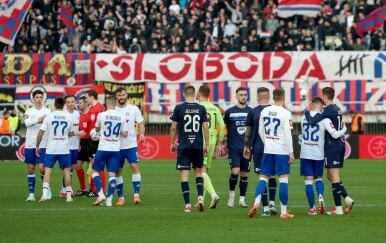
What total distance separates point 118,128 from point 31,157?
342cm

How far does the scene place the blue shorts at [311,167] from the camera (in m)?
20.8

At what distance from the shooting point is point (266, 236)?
17.4 meters

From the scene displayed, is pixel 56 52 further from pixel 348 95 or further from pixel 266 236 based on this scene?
pixel 266 236

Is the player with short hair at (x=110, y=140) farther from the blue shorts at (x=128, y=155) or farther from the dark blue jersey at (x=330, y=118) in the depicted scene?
the dark blue jersey at (x=330, y=118)

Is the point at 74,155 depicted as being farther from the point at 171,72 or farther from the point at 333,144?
the point at 171,72

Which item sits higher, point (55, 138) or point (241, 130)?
point (241, 130)

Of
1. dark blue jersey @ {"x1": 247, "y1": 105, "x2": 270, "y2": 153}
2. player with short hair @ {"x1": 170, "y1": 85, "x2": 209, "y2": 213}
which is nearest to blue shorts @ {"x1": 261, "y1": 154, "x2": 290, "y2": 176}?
dark blue jersey @ {"x1": 247, "y1": 105, "x2": 270, "y2": 153}

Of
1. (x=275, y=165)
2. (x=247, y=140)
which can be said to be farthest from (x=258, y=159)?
(x=275, y=165)

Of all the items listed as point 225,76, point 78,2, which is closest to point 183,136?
point 225,76

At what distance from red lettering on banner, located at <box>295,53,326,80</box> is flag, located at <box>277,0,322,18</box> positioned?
77.2 inches

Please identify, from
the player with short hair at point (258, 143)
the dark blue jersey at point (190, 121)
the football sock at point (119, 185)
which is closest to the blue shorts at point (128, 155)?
the football sock at point (119, 185)

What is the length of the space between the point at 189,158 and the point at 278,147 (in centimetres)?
208

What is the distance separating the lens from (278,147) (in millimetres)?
20172

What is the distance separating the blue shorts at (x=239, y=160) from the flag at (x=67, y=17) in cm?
2751
